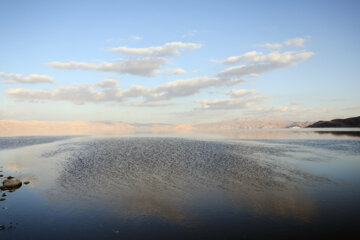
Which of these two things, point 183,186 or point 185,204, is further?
point 183,186

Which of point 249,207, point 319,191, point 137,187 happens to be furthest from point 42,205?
point 319,191

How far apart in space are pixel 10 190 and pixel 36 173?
10315 millimetres

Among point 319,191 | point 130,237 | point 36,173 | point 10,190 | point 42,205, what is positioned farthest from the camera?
point 36,173

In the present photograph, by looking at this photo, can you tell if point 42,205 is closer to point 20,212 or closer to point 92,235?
point 20,212

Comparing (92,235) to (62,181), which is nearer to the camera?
(92,235)

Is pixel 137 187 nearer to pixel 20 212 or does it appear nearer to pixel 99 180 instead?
pixel 99 180

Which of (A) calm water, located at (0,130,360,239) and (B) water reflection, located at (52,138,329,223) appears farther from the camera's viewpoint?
(B) water reflection, located at (52,138,329,223)

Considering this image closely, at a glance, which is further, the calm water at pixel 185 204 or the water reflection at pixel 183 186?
the water reflection at pixel 183 186

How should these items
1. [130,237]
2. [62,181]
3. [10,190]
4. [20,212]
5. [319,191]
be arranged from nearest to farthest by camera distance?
1. [130,237]
2. [20,212]
3. [319,191]
4. [10,190]
5. [62,181]

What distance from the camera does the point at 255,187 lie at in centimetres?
2678

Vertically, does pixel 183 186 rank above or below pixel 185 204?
above

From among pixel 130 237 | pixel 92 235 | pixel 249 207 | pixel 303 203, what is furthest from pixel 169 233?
pixel 303 203

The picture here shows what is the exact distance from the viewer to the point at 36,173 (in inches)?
1430

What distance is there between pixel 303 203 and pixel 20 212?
1134 inches
